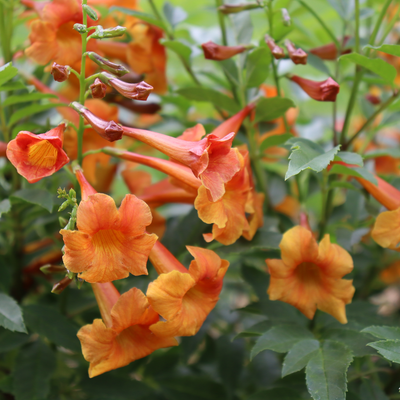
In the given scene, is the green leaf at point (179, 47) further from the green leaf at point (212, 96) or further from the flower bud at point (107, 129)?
the flower bud at point (107, 129)

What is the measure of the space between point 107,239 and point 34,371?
2.25 ft

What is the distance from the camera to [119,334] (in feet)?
3.76

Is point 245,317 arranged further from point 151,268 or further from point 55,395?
point 55,395

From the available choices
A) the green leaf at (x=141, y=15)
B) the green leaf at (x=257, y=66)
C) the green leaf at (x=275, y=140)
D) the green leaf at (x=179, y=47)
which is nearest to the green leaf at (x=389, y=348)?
the green leaf at (x=275, y=140)

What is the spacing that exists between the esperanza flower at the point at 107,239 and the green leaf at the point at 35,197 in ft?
0.69

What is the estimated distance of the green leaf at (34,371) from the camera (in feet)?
4.28

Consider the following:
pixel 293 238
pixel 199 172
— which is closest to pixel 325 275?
pixel 293 238

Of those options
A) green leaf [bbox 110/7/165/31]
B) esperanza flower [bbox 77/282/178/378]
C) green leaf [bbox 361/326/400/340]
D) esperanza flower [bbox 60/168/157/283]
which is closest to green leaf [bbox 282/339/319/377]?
green leaf [bbox 361/326/400/340]

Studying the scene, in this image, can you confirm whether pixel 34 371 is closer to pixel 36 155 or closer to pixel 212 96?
pixel 36 155

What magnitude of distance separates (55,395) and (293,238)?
3.50ft

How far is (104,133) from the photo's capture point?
40.6 inches

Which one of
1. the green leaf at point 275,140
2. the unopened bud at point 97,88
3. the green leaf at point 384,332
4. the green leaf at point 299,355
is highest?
the unopened bud at point 97,88

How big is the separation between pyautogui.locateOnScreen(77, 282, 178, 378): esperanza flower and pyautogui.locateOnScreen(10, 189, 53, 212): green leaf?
12.8 inches

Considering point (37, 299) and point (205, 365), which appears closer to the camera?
point (37, 299)
